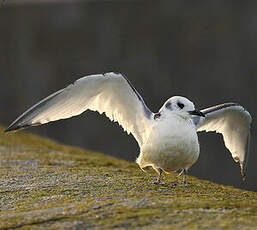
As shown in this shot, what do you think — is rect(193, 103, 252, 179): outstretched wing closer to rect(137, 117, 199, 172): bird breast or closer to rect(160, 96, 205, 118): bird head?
rect(160, 96, 205, 118): bird head

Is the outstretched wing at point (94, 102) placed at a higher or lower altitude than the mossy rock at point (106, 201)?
higher

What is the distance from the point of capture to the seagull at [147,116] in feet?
19.9

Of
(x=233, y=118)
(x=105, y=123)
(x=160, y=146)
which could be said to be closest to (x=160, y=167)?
(x=160, y=146)

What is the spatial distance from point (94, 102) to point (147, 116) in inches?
28.7

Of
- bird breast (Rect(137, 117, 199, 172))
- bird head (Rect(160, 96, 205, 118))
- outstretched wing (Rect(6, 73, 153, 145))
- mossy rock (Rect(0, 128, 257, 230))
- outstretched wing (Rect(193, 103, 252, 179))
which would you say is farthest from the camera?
outstretched wing (Rect(193, 103, 252, 179))

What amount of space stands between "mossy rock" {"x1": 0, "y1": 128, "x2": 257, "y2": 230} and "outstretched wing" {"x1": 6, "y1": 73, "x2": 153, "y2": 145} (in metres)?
0.72

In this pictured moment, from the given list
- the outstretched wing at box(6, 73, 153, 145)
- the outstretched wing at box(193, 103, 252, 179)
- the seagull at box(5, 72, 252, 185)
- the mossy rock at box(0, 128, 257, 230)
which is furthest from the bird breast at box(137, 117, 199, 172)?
the outstretched wing at box(193, 103, 252, 179)

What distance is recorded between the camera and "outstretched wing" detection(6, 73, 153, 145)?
6531 millimetres

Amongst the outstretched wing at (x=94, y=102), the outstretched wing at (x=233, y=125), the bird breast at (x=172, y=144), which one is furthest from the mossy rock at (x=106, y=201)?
the outstretched wing at (x=233, y=125)

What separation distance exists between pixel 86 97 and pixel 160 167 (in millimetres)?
1230

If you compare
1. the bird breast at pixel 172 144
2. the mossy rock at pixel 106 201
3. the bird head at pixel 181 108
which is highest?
the bird head at pixel 181 108

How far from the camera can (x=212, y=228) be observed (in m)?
4.32

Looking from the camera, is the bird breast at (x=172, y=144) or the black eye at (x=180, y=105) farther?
the black eye at (x=180, y=105)

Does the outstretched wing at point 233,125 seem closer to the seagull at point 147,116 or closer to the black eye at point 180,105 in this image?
the seagull at point 147,116
